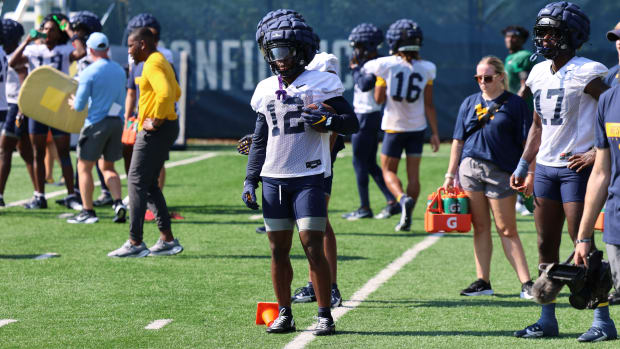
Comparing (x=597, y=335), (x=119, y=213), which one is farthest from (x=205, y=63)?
(x=597, y=335)

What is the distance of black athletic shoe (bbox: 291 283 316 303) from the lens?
7.86 metres

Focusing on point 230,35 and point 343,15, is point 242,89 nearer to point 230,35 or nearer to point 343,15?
point 230,35

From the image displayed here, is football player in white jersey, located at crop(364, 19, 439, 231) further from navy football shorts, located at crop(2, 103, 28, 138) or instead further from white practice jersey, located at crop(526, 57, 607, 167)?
white practice jersey, located at crop(526, 57, 607, 167)

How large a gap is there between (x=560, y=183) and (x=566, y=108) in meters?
0.47

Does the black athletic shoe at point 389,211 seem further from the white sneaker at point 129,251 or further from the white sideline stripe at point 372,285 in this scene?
the white sneaker at point 129,251

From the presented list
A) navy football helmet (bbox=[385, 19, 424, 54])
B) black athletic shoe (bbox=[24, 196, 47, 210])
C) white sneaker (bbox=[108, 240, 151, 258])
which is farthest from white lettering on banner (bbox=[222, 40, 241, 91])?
white sneaker (bbox=[108, 240, 151, 258])

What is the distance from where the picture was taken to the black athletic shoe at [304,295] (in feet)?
25.8

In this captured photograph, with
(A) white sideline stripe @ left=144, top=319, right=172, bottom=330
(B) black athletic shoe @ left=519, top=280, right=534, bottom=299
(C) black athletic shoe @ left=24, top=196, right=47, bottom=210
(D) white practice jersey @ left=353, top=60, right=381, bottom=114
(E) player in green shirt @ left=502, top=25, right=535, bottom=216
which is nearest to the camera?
(A) white sideline stripe @ left=144, top=319, right=172, bottom=330

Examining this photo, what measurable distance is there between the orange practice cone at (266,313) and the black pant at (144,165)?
2.79 meters

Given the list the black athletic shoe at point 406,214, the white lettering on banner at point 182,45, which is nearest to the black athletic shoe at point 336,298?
the black athletic shoe at point 406,214

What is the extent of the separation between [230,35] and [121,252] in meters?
13.2

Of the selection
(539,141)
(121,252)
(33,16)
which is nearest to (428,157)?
(33,16)

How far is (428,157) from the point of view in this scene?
63.5 ft

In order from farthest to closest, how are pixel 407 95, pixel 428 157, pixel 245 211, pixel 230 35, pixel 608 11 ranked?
1. pixel 230 35
2. pixel 608 11
3. pixel 428 157
4. pixel 245 211
5. pixel 407 95
